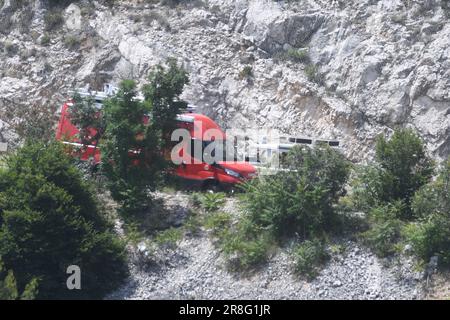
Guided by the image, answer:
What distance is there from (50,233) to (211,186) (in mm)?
4690

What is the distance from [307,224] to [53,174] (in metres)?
5.73

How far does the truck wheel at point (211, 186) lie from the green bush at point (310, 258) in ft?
11.4

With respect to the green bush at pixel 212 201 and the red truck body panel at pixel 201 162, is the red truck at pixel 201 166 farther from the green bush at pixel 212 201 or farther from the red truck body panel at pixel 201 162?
the green bush at pixel 212 201

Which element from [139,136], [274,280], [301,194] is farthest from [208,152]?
[274,280]

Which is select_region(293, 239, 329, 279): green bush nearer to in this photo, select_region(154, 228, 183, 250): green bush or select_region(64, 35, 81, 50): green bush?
select_region(154, 228, 183, 250): green bush

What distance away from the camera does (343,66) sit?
78.1 ft

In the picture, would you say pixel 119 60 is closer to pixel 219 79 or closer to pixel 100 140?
pixel 219 79

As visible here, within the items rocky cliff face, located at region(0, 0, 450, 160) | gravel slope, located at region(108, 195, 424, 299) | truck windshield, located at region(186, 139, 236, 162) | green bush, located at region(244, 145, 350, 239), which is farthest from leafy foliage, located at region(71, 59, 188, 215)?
rocky cliff face, located at region(0, 0, 450, 160)

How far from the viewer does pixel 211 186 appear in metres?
20.8

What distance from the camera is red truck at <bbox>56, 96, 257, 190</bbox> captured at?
2058 centimetres

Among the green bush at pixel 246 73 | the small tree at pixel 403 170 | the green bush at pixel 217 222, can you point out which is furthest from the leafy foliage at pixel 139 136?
the small tree at pixel 403 170

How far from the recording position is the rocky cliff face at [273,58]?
22656 millimetres

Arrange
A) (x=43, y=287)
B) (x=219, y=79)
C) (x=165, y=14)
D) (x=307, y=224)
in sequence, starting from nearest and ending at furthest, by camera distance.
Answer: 1. (x=43, y=287)
2. (x=307, y=224)
3. (x=219, y=79)
4. (x=165, y=14)
